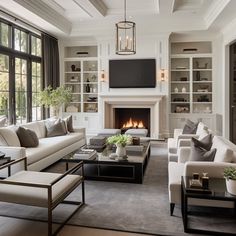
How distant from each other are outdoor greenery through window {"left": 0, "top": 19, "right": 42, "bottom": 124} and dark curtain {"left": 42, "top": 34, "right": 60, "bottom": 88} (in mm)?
172

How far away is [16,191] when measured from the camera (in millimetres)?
2715

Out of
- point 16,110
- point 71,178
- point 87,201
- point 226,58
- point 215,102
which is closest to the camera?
point 71,178

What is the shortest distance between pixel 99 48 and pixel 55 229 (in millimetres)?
6678

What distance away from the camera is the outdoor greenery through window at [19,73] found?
6324 mm

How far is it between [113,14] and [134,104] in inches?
107

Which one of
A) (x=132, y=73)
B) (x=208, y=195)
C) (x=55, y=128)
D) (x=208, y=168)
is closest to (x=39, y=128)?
(x=55, y=128)

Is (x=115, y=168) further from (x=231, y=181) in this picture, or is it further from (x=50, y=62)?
(x=50, y=62)

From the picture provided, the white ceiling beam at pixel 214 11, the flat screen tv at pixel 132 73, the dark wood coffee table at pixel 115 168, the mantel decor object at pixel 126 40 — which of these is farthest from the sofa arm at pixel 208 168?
the flat screen tv at pixel 132 73

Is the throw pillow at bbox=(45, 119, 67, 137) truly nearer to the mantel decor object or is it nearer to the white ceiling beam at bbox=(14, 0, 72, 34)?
the mantel decor object

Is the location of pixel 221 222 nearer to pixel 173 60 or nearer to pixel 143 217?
pixel 143 217

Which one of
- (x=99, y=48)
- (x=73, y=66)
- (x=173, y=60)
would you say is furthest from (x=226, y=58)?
(x=73, y=66)

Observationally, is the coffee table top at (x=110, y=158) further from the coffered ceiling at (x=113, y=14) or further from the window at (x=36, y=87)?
the window at (x=36, y=87)

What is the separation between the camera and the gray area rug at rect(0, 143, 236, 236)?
2803 millimetres

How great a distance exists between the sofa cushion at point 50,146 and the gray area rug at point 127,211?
3.13 feet
